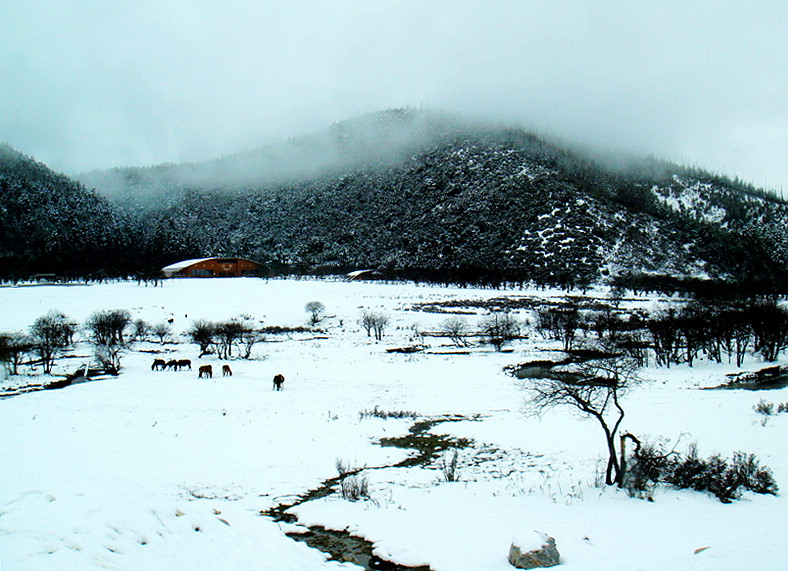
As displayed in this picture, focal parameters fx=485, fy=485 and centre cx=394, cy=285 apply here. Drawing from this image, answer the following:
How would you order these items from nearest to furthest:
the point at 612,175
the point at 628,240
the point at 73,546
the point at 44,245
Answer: the point at 73,546 → the point at 44,245 → the point at 628,240 → the point at 612,175

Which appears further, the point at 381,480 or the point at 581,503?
the point at 381,480

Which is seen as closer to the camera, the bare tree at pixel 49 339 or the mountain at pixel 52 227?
the bare tree at pixel 49 339

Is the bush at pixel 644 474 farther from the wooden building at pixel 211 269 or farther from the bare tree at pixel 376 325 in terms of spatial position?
the wooden building at pixel 211 269

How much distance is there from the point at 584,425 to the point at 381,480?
1096cm

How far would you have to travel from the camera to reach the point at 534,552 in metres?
8.34

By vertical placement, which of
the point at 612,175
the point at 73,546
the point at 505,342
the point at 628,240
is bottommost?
the point at 505,342

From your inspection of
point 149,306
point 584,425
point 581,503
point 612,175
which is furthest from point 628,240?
point 581,503

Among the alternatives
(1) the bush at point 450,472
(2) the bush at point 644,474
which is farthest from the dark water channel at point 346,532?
(2) the bush at point 644,474

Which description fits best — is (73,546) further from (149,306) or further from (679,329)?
(149,306)

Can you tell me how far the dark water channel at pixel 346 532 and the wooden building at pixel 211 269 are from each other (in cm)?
12514

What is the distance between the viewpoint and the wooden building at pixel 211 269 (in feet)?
430

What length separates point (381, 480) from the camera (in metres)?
14.2

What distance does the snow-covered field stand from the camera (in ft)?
25.5

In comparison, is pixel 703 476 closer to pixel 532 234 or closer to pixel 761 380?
pixel 761 380
